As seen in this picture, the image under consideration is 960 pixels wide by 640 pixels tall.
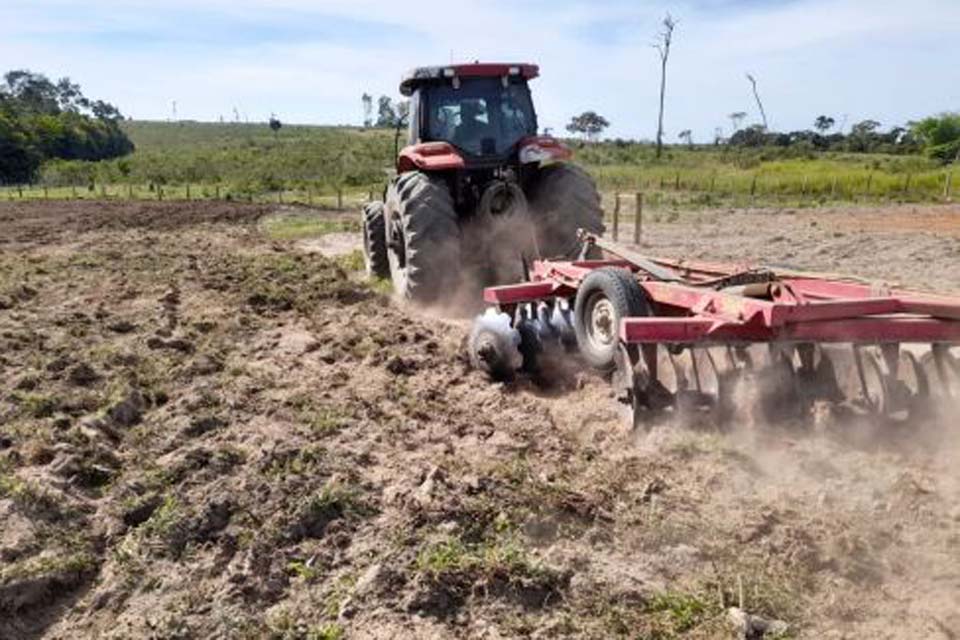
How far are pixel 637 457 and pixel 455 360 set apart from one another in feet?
8.00

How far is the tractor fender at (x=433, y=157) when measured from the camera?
8.73 meters

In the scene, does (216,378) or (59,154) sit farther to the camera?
(59,154)

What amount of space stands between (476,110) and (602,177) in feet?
93.1

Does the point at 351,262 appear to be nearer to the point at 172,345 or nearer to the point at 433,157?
the point at 433,157

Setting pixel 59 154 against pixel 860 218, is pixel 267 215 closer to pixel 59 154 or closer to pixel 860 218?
pixel 860 218

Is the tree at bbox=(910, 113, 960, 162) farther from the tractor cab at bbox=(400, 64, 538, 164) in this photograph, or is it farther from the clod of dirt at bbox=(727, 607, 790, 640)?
the clod of dirt at bbox=(727, 607, 790, 640)

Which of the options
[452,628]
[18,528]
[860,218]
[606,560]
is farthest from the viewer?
[860,218]

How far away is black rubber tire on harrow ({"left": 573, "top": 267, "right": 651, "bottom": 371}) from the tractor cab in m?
3.51

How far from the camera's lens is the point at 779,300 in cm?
552

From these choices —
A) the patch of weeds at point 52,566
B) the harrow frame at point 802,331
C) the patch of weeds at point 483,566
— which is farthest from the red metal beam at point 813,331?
the patch of weeds at point 52,566

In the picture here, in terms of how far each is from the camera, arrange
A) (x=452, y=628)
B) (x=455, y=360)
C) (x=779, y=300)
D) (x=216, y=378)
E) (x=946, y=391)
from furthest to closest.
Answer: (x=455, y=360), (x=216, y=378), (x=779, y=300), (x=946, y=391), (x=452, y=628)

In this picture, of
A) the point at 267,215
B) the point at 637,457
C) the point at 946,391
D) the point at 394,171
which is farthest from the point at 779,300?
the point at 267,215

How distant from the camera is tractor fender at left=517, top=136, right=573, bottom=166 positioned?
898 centimetres

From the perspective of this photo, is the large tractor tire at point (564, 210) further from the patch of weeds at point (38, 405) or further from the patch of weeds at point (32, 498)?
the patch of weeds at point (32, 498)
